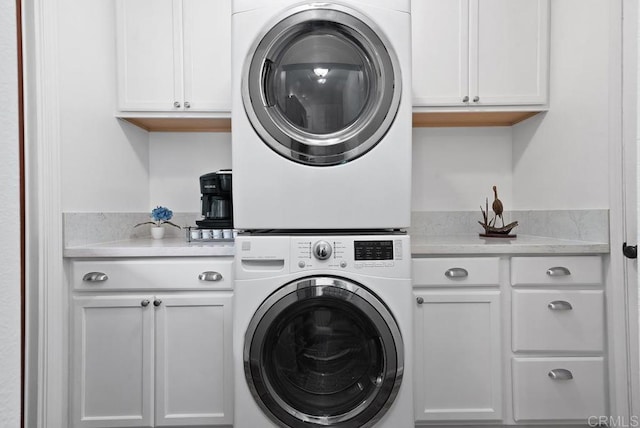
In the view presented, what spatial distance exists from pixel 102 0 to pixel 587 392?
2.87 metres

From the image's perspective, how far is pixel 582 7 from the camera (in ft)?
6.19

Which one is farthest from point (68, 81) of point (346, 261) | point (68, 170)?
point (346, 261)

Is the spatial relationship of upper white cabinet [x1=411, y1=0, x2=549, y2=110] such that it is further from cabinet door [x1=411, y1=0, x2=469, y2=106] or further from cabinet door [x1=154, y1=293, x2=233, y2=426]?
cabinet door [x1=154, y1=293, x2=233, y2=426]

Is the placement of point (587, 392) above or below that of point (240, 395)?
below

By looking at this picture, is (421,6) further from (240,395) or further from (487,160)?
Answer: (240,395)

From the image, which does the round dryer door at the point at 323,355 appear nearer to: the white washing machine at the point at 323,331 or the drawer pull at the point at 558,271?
the white washing machine at the point at 323,331

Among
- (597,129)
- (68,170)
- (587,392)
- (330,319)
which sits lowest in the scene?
(587,392)

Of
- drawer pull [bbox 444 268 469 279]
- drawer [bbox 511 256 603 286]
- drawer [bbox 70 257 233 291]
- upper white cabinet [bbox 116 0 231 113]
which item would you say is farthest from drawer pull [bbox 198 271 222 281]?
drawer [bbox 511 256 603 286]

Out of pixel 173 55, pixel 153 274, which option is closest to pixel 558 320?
pixel 153 274

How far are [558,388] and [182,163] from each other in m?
2.22

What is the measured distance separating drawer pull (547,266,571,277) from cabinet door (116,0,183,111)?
1.94 m

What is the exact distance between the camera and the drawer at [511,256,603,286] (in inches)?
71.0

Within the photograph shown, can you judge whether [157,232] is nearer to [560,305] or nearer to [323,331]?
[323,331]

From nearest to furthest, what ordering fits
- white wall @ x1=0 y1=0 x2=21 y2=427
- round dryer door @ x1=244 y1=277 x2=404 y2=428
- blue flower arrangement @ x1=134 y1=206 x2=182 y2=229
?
white wall @ x1=0 y1=0 x2=21 y2=427
round dryer door @ x1=244 y1=277 x2=404 y2=428
blue flower arrangement @ x1=134 y1=206 x2=182 y2=229
